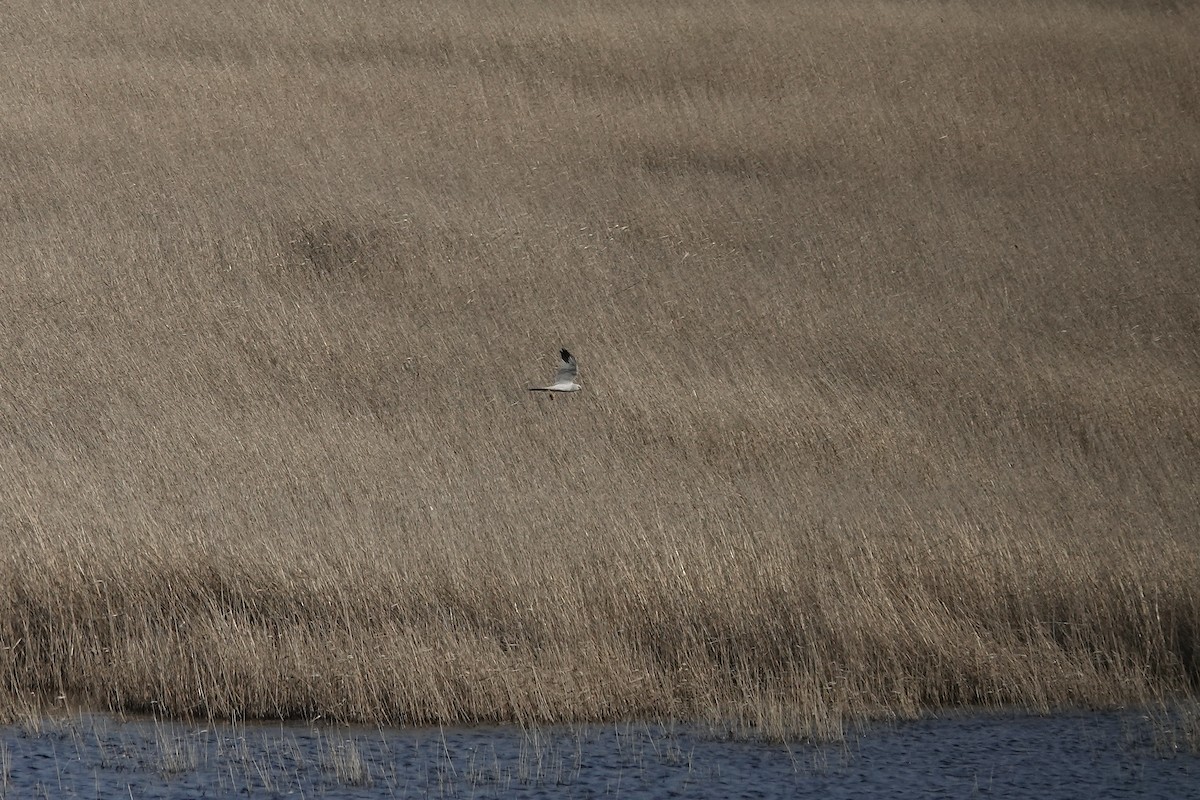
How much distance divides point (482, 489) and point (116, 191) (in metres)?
9.86

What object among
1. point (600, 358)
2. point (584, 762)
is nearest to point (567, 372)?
point (600, 358)

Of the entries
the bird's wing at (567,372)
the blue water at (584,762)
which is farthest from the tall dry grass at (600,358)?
the bird's wing at (567,372)

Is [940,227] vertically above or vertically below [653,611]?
above

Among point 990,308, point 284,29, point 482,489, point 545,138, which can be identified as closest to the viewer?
point 482,489

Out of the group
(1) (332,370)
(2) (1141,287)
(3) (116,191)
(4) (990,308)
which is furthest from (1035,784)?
(3) (116,191)

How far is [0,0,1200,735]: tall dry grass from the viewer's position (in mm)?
9125

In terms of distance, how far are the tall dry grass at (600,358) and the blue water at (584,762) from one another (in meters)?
0.32

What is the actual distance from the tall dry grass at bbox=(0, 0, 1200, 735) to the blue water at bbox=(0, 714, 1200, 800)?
32cm

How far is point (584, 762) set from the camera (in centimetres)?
797

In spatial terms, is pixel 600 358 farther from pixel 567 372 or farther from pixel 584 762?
pixel 584 762

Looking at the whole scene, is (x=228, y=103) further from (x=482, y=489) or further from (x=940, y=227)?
(x=482, y=489)

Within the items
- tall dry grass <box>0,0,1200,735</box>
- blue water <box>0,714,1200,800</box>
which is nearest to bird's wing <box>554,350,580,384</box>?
tall dry grass <box>0,0,1200,735</box>

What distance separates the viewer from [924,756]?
814cm

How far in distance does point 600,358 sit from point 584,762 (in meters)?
8.16
